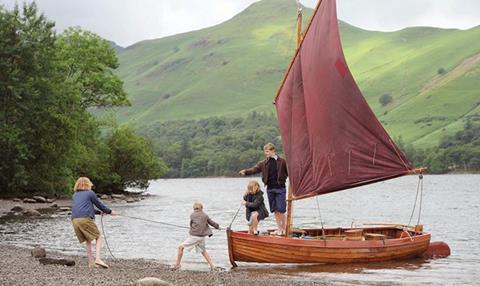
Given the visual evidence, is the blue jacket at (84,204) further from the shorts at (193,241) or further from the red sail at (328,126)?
the red sail at (328,126)

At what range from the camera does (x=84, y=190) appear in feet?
68.8

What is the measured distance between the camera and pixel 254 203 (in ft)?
79.5

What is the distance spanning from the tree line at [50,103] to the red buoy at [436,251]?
3491 cm

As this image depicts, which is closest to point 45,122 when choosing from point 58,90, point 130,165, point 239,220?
point 58,90

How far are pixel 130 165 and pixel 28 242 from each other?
2083 inches

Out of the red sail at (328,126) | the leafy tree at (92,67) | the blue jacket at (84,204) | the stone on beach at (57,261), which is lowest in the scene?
the stone on beach at (57,261)

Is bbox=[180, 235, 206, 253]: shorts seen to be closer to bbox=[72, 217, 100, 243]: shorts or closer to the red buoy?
bbox=[72, 217, 100, 243]: shorts

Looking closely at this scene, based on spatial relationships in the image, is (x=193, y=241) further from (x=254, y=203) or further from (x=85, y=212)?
(x=85, y=212)

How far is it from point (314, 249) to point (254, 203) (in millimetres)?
3158

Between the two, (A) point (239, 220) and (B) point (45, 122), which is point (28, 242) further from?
(B) point (45, 122)

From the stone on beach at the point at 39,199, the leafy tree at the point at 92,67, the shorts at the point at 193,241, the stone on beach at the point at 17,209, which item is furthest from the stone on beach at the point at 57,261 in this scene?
the leafy tree at the point at 92,67

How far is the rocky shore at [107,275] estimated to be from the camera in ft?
60.7

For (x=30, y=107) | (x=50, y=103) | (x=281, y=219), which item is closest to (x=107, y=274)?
(x=281, y=219)

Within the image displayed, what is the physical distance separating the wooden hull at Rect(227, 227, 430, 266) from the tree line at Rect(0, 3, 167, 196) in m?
33.6
